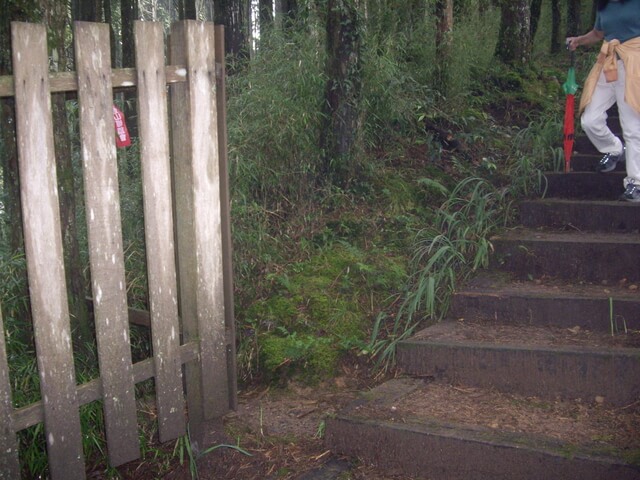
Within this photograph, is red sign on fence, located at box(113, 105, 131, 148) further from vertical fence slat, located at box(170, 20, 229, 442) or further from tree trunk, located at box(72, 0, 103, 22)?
tree trunk, located at box(72, 0, 103, 22)

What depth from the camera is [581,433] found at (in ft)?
10.5

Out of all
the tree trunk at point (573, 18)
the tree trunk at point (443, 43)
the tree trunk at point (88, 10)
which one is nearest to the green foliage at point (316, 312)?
the tree trunk at point (443, 43)

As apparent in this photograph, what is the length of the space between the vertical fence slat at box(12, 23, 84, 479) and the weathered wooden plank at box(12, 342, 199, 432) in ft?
0.13

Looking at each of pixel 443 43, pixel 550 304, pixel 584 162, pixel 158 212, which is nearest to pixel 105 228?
pixel 158 212

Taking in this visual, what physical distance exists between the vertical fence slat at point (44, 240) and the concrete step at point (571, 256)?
3032 millimetres

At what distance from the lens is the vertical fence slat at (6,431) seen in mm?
2553

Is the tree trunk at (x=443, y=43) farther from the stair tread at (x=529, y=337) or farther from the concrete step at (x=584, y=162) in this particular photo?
the stair tread at (x=529, y=337)

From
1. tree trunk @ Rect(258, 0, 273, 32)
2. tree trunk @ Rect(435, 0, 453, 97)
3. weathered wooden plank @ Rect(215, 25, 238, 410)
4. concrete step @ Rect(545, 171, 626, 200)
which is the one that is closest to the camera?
weathered wooden plank @ Rect(215, 25, 238, 410)

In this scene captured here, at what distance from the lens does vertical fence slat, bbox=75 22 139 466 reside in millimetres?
2674

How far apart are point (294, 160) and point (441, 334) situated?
2.16 metres

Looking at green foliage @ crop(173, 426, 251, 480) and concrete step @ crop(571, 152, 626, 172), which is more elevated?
concrete step @ crop(571, 152, 626, 172)

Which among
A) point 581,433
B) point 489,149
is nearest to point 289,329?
point 581,433

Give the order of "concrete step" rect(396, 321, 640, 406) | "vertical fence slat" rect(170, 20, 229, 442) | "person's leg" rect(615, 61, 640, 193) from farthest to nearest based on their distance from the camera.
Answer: "person's leg" rect(615, 61, 640, 193)
"concrete step" rect(396, 321, 640, 406)
"vertical fence slat" rect(170, 20, 229, 442)

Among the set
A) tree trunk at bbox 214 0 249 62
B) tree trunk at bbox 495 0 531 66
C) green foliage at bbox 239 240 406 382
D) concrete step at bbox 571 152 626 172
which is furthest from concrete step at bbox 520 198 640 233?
tree trunk at bbox 214 0 249 62
